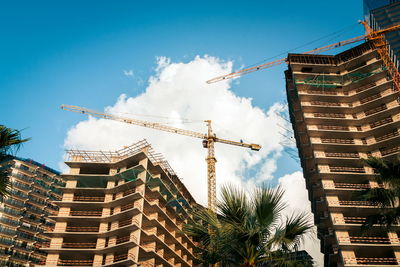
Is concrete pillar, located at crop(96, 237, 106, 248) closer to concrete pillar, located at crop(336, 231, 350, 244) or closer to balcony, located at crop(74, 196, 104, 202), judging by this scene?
balcony, located at crop(74, 196, 104, 202)

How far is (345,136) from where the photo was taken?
54.3 metres

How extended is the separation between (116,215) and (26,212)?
49.1 m

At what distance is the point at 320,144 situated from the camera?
173ft

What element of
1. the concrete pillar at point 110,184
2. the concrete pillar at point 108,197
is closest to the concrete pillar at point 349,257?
the concrete pillar at point 108,197

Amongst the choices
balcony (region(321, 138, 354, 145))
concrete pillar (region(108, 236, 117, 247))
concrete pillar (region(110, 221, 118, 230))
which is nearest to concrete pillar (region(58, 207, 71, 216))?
concrete pillar (region(110, 221, 118, 230))

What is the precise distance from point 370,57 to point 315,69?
8.92 m

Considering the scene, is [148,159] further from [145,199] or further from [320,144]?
[320,144]

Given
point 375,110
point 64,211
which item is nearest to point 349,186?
point 375,110

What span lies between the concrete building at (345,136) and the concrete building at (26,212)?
58272mm

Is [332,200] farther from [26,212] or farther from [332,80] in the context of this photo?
[26,212]

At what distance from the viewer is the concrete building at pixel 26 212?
82.1 meters

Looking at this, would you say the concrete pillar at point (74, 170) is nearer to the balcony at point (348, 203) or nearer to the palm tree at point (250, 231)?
the balcony at point (348, 203)

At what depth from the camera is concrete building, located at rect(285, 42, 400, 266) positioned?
148 feet

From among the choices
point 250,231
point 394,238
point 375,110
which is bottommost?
point 250,231
